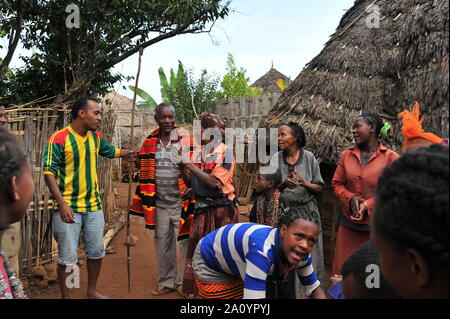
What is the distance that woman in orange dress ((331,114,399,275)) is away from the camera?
3.70 metres

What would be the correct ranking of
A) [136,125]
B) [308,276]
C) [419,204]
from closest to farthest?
[419,204] < [308,276] < [136,125]

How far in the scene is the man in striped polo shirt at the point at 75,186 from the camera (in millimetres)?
3855

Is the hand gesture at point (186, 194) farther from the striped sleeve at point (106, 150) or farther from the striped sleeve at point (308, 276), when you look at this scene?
the striped sleeve at point (308, 276)

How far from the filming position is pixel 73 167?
397 centimetres

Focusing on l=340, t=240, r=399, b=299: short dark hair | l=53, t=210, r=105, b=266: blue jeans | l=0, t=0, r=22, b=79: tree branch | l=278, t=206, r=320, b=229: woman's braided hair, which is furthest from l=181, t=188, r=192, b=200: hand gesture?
l=0, t=0, r=22, b=79: tree branch

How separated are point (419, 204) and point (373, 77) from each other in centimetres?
509

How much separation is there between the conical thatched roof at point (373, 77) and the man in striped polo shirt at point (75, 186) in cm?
261

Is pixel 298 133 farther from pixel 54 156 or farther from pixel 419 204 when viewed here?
pixel 419 204

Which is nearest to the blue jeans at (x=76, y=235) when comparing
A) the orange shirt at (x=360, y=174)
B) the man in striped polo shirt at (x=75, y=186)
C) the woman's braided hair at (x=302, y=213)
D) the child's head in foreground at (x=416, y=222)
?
the man in striped polo shirt at (x=75, y=186)

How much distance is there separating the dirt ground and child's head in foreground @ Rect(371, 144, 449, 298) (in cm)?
392

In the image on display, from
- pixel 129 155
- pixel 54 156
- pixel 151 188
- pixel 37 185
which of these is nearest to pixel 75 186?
pixel 54 156

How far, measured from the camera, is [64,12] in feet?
26.9

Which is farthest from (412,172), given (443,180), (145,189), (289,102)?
(289,102)

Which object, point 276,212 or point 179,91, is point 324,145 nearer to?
point 276,212
